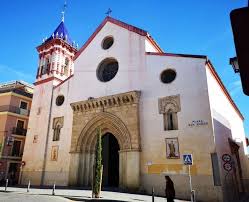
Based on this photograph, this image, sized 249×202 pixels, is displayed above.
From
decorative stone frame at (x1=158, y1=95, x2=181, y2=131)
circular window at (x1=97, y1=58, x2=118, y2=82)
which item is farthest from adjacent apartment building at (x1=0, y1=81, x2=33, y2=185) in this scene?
decorative stone frame at (x1=158, y1=95, x2=181, y2=131)

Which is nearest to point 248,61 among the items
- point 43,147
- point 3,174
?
point 43,147

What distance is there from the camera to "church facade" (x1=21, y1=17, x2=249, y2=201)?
13.5 meters

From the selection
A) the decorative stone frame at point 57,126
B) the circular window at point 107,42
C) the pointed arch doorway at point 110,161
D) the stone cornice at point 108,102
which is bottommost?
the pointed arch doorway at point 110,161

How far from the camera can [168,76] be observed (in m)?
15.9

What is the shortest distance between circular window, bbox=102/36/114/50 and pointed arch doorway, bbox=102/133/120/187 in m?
7.43

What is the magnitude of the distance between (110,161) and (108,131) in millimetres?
3024

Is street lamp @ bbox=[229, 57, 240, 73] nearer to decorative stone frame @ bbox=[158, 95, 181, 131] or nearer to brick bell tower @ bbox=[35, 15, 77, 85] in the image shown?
decorative stone frame @ bbox=[158, 95, 181, 131]

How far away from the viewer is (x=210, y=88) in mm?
14430

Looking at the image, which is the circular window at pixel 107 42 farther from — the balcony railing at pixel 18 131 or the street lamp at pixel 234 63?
the street lamp at pixel 234 63

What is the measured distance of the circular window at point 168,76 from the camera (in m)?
15.6

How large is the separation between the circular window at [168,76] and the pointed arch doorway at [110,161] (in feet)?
20.5

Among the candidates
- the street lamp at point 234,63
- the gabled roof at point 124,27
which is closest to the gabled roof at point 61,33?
the gabled roof at point 124,27

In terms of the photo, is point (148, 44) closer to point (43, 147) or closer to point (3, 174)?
point (43, 147)

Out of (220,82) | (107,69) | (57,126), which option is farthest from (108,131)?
(220,82)
